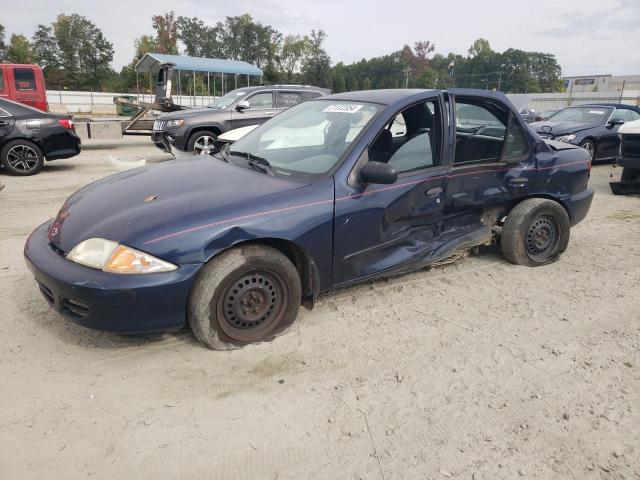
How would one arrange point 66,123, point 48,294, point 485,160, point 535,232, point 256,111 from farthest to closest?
1. point 256,111
2. point 66,123
3. point 535,232
4. point 485,160
5. point 48,294

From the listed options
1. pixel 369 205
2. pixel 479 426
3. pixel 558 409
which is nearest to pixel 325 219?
pixel 369 205

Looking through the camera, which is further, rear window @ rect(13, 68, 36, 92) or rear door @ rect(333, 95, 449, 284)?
rear window @ rect(13, 68, 36, 92)

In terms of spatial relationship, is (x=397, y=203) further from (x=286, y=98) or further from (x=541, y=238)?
(x=286, y=98)

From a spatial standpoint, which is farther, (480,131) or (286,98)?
(286,98)

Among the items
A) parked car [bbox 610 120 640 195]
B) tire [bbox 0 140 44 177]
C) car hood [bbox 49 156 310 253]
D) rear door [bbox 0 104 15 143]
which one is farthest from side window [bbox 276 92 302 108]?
car hood [bbox 49 156 310 253]

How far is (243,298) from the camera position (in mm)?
3014

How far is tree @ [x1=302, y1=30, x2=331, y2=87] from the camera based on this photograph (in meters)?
73.3

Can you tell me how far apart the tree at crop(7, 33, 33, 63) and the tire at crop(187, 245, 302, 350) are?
59805mm

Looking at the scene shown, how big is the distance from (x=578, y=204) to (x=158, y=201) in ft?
13.3

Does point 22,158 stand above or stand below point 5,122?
below

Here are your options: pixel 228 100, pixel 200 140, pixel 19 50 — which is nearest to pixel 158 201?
pixel 200 140

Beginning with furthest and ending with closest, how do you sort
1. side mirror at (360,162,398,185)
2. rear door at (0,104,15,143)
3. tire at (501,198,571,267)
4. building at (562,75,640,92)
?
building at (562,75,640,92)
rear door at (0,104,15,143)
tire at (501,198,571,267)
side mirror at (360,162,398,185)

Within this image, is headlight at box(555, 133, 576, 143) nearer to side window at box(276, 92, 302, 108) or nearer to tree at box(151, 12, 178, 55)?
side window at box(276, 92, 302, 108)

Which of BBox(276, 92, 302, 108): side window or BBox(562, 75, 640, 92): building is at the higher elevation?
BBox(562, 75, 640, 92): building
